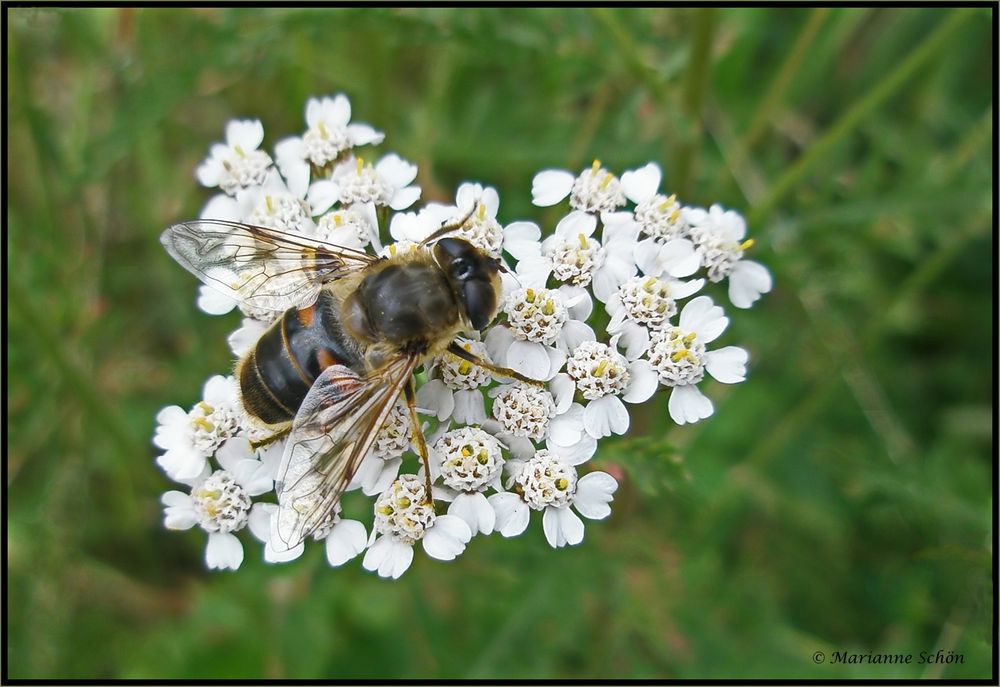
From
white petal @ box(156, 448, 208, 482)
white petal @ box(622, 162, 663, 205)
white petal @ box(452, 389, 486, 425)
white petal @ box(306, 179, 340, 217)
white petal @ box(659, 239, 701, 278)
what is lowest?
→ white petal @ box(156, 448, 208, 482)

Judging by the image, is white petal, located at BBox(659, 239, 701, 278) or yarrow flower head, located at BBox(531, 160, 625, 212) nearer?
white petal, located at BBox(659, 239, 701, 278)

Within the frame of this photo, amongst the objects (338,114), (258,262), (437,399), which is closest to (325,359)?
(437,399)

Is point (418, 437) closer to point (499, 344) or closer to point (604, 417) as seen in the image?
point (499, 344)

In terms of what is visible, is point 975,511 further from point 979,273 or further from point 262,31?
point 262,31

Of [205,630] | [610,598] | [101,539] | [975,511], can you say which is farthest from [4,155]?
[975,511]

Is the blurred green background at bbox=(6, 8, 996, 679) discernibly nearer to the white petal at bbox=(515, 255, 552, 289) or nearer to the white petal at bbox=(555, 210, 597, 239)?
the white petal at bbox=(555, 210, 597, 239)

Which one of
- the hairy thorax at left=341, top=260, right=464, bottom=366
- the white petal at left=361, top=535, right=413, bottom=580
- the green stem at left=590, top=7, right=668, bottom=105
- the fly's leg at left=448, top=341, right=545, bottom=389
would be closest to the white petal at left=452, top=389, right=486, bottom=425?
the fly's leg at left=448, top=341, right=545, bottom=389
